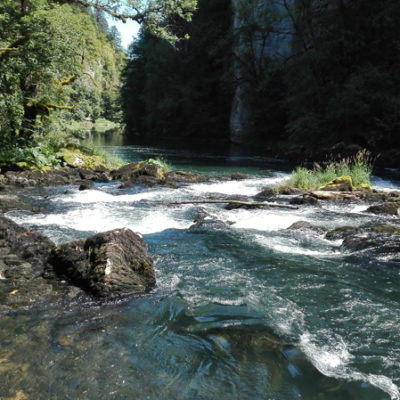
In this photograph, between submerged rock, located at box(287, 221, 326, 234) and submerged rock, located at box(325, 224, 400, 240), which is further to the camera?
submerged rock, located at box(287, 221, 326, 234)

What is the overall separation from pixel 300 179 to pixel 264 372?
1183cm

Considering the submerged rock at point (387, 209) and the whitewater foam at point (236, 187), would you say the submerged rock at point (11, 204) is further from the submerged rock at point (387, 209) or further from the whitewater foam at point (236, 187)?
the submerged rock at point (387, 209)

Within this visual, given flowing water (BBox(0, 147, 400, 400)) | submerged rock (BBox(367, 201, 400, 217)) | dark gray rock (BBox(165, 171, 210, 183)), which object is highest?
submerged rock (BBox(367, 201, 400, 217))

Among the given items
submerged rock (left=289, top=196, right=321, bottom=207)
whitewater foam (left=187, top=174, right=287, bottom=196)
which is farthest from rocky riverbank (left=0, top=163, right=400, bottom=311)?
whitewater foam (left=187, top=174, right=287, bottom=196)

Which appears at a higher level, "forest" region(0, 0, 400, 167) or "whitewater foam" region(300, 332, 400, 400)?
"forest" region(0, 0, 400, 167)

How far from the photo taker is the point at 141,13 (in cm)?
1470

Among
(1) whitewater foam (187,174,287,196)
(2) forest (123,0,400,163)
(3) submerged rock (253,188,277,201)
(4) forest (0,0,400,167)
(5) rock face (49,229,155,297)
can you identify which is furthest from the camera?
(2) forest (123,0,400,163)

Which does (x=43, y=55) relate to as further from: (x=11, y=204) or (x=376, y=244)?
(x=376, y=244)

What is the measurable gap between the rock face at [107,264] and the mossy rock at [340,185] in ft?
30.7

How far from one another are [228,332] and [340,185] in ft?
34.8

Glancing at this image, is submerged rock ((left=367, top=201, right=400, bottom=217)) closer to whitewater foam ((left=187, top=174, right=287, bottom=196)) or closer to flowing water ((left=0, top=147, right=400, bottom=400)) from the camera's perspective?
flowing water ((left=0, top=147, right=400, bottom=400))

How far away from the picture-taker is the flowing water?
3461 mm

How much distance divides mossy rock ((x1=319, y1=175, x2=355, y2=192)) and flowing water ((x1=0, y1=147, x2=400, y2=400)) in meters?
6.26

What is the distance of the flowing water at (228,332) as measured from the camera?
136 inches
